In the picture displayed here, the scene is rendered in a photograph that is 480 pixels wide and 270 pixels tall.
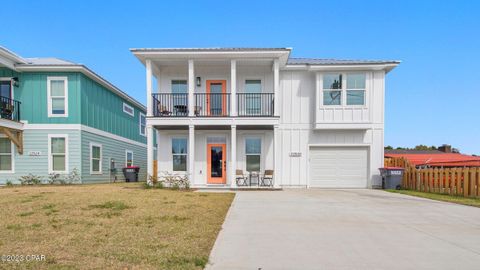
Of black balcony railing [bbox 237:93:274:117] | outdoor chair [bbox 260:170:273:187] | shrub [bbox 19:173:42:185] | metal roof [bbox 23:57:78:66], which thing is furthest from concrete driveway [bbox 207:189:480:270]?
metal roof [bbox 23:57:78:66]

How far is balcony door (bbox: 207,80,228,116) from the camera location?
1306 cm

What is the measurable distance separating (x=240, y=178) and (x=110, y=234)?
8338mm

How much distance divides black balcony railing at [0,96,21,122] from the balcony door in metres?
9.63

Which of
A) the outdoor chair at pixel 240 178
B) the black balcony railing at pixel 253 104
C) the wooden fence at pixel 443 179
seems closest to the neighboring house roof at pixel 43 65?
the black balcony railing at pixel 253 104

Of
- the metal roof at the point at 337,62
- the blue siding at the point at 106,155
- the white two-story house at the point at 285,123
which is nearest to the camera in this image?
the metal roof at the point at 337,62

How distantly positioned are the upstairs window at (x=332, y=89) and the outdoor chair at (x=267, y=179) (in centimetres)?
433

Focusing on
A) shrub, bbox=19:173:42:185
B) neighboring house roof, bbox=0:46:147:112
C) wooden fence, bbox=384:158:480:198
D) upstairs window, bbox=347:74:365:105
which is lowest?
shrub, bbox=19:173:42:185

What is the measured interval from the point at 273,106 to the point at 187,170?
5214mm

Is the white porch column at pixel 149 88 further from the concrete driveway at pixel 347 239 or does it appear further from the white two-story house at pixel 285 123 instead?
the concrete driveway at pixel 347 239

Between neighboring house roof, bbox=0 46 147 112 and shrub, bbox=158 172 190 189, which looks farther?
neighboring house roof, bbox=0 46 147 112

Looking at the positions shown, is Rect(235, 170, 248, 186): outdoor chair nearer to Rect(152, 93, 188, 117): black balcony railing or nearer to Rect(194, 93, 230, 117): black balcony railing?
Rect(194, 93, 230, 117): black balcony railing

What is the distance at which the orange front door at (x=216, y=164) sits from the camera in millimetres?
12875

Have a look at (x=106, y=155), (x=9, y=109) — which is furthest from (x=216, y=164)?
(x=9, y=109)

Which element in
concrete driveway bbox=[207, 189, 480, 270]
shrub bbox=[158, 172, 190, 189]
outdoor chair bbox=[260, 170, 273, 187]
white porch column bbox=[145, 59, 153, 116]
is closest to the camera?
concrete driveway bbox=[207, 189, 480, 270]
